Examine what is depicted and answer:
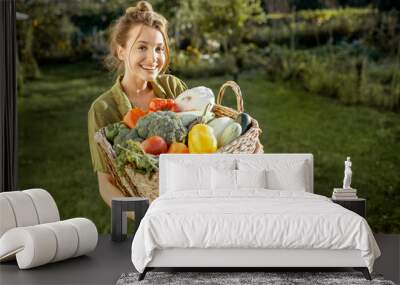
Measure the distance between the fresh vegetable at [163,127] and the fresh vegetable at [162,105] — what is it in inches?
4.4

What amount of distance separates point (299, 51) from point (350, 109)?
849 millimetres

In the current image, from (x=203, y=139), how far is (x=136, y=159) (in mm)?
698

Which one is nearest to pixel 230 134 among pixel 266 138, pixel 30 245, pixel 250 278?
pixel 266 138

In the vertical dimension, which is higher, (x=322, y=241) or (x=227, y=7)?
(x=227, y=7)

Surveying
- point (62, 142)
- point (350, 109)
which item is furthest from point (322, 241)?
point (62, 142)

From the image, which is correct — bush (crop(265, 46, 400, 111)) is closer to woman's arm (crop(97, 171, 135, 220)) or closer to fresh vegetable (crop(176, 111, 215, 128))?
fresh vegetable (crop(176, 111, 215, 128))

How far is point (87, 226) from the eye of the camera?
22.5 feet

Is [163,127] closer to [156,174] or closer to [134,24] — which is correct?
[156,174]

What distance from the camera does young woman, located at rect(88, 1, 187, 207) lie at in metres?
8.70

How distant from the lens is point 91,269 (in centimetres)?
640

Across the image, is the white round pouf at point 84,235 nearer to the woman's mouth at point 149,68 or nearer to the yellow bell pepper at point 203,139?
the yellow bell pepper at point 203,139

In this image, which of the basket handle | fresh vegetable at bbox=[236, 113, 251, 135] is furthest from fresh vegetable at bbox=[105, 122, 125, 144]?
fresh vegetable at bbox=[236, 113, 251, 135]

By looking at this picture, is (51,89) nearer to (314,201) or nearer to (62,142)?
(62,142)

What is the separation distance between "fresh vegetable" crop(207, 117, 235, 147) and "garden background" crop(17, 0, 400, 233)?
0.63m
